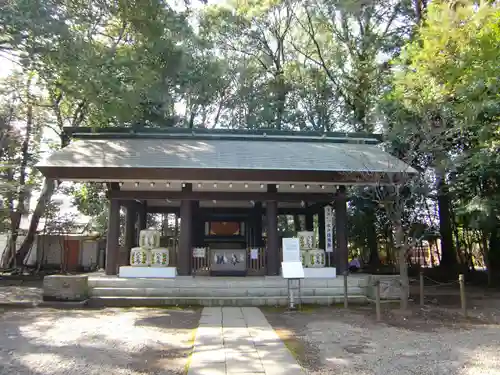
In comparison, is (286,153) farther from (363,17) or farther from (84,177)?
(363,17)

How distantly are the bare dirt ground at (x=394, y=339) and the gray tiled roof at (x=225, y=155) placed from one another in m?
3.65

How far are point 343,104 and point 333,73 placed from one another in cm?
173

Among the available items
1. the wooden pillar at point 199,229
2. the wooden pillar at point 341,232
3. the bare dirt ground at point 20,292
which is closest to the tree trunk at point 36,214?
the bare dirt ground at point 20,292

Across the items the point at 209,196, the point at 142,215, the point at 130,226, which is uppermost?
the point at 209,196

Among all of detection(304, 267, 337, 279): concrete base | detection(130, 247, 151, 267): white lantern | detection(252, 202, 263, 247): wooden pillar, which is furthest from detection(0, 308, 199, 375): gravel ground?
detection(252, 202, 263, 247): wooden pillar

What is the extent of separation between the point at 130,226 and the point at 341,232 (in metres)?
7.06

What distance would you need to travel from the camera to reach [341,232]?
11.9m

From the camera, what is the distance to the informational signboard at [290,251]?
944 centimetres

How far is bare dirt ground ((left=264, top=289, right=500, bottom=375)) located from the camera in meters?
4.95

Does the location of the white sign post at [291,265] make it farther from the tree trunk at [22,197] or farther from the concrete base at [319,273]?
the tree trunk at [22,197]

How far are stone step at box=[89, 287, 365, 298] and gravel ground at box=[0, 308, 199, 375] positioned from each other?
103 centimetres

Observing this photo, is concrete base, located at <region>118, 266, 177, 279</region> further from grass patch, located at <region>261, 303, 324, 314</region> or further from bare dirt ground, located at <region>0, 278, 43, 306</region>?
grass patch, located at <region>261, 303, 324, 314</region>

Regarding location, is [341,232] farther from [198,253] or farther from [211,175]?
[198,253]

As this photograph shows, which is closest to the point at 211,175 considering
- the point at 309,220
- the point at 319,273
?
the point at 319,273
